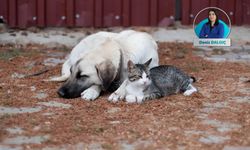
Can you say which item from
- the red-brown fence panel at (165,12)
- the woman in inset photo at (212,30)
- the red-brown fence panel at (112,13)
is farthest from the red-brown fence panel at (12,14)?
the woman in inset photo at (212,30)

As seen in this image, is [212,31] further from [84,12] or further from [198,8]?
[84,12]

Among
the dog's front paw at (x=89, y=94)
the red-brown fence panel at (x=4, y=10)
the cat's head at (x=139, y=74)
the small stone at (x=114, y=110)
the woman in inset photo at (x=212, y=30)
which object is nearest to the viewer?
the small stone at (x=114, y=110)

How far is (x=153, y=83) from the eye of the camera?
20.6 ft

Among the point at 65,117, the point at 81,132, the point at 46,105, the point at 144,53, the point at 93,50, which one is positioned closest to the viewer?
the point at 81,132

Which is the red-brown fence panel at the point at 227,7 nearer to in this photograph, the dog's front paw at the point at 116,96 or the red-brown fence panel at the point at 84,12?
the red-brown fence panel at the point at 84,12

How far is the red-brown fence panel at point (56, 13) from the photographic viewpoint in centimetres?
1002

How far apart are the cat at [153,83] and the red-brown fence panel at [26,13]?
12.8 feet

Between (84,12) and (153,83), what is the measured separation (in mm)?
4041

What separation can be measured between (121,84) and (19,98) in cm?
102

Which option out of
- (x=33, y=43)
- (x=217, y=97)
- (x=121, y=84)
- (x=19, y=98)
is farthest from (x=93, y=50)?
(x=33, y=43)

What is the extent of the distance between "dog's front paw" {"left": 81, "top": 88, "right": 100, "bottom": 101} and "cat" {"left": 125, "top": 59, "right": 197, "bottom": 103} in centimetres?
33

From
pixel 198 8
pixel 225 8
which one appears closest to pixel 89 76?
pixel 198 8

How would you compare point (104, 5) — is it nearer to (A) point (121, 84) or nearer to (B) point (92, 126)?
(A) point (121, 84)

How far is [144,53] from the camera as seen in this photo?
7016 mm
